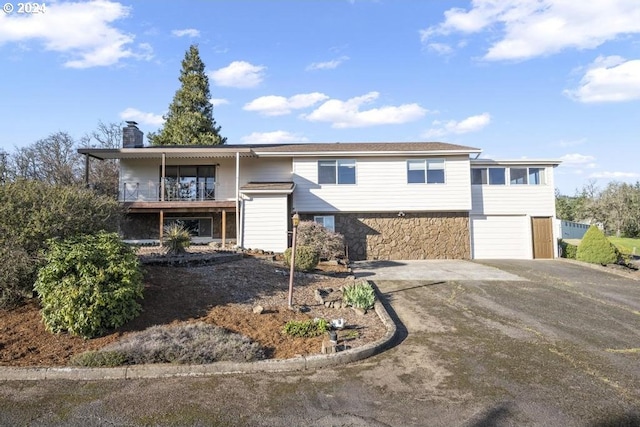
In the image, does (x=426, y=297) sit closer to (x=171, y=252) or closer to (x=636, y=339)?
(x=636, y=339)

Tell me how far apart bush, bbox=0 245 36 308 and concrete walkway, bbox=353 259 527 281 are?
28.8 feet

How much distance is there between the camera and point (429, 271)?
13.6m

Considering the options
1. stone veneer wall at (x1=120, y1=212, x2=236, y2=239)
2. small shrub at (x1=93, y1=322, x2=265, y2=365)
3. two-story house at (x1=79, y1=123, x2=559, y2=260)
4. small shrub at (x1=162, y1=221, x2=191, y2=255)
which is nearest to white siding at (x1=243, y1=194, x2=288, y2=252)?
two-story house at (x1=79, y1=123, x2=559, y2=260)

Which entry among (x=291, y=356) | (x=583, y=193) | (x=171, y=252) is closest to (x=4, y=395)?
(x=291, y=356)

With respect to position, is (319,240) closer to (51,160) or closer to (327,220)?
(327,220)

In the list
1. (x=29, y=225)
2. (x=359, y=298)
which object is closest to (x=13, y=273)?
(x=29, y=225)

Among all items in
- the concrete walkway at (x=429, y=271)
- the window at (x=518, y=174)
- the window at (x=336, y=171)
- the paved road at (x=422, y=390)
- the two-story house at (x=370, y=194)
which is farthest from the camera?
the window at (x=518, y=174)

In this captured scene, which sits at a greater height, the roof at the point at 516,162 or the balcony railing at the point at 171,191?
the roof at the point at 516,162

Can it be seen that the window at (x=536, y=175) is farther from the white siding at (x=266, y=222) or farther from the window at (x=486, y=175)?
the white siding at (x=266, y=222)

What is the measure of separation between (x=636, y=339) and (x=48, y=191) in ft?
36.6

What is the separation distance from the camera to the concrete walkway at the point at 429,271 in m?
12.3

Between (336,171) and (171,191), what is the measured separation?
8.23 m

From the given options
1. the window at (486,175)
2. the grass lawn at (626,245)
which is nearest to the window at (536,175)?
the window at (486,175)

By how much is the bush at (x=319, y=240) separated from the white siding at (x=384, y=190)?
12.4ft
